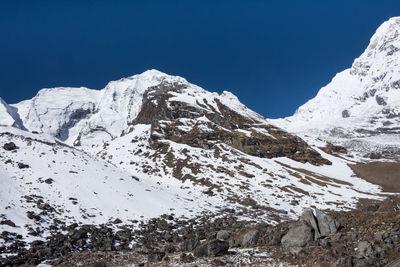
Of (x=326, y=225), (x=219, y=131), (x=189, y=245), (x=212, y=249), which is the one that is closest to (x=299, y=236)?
(x=326, y=225)

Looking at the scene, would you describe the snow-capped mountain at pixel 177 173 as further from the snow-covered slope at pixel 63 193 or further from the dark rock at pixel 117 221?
the dark rock at pixel 117 221

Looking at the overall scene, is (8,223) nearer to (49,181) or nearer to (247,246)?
(49,181)

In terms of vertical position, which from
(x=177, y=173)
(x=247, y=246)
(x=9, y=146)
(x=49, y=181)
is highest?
(x=9, y=146)

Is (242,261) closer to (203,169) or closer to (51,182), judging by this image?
(51,182)

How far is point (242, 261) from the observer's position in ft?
59.0

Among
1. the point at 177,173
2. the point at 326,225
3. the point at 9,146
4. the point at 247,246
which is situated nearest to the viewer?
the point at 326,225

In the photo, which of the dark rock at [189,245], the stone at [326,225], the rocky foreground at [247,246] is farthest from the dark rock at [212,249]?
the stone at [326,225]

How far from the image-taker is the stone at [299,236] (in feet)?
62.3

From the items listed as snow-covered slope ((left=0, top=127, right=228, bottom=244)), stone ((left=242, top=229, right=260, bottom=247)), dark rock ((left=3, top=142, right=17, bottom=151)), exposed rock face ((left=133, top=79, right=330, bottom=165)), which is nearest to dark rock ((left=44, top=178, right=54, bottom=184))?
snow-covered slope ((left=0, top=127, right=228, bottom=244))

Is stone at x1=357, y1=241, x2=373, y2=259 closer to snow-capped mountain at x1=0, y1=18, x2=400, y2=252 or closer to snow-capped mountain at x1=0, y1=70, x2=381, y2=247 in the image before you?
snow-capped mountain at x1=0, y1=18, x2=400, y2=252

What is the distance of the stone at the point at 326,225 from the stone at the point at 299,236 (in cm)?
104

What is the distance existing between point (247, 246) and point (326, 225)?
6611 millimetres

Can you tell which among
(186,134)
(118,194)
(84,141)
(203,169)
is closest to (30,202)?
(118,194)

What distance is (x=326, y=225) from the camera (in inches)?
795
